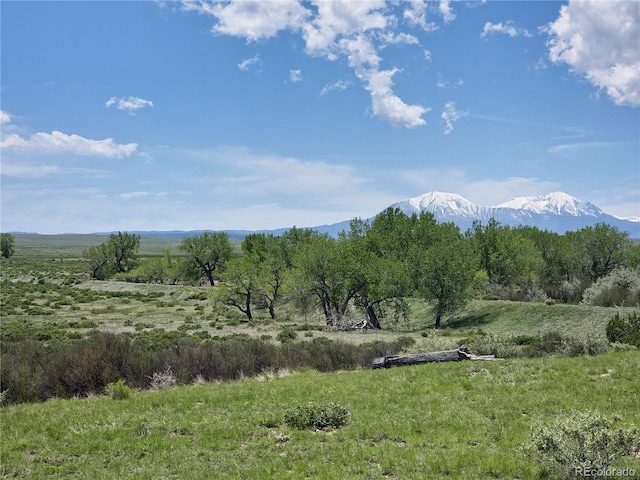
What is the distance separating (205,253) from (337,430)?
87.4 m

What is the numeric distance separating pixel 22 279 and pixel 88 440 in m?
112

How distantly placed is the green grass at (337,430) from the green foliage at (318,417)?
0.78 ft

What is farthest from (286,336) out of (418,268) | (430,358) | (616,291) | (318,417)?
(616,291)

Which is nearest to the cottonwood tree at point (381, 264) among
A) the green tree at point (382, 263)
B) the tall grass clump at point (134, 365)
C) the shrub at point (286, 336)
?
the green tree at point (382, 263)

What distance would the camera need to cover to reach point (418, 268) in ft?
150

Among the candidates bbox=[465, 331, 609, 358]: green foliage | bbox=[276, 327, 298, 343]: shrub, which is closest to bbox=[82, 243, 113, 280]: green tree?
bbox=[276, 327, 298, 343]: shrub

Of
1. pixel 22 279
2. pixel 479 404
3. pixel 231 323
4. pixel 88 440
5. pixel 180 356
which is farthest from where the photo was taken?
pixel 22 279

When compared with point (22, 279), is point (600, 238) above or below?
above

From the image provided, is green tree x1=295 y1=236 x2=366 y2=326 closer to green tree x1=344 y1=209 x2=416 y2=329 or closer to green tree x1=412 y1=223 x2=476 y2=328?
green tree x1=344 y1=209 x2=416 y2=329

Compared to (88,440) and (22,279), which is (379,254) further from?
(22,279)

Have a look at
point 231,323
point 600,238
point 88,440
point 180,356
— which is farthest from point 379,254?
point 88,440

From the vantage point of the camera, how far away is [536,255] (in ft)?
202

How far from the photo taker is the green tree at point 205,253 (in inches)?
3691

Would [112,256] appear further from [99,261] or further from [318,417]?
[318,417]
